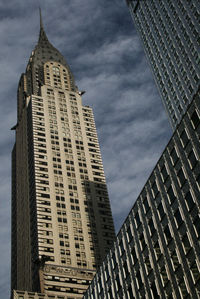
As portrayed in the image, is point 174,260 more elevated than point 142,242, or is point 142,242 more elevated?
point 142,242

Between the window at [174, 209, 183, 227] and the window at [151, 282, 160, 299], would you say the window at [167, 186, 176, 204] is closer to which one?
the window at [174, 209, 183, 227]

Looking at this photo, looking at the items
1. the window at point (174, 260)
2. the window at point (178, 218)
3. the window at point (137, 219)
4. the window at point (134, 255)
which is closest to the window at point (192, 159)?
the window at point (178, 218)

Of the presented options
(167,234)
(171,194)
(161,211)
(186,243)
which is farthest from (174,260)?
(171,194)

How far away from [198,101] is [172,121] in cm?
7875

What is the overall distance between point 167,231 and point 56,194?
80.7 m

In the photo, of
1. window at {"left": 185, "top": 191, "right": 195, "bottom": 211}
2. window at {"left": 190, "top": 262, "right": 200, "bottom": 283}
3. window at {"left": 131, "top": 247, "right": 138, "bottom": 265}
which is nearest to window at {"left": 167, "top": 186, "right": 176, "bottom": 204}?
window at {"left": 185, "top": 191, "right": 195, "bottom": 211}

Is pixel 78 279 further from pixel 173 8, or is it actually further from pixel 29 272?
pixel 173 8

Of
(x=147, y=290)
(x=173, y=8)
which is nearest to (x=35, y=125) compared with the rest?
(x=173, y=8)

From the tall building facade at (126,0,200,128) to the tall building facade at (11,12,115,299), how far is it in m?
29.5

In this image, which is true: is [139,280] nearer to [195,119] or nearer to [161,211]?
[161,211]

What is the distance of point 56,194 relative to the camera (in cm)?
13688

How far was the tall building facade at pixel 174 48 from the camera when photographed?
427ft

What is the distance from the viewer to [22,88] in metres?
183

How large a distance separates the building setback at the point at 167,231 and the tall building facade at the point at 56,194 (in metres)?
44.1
